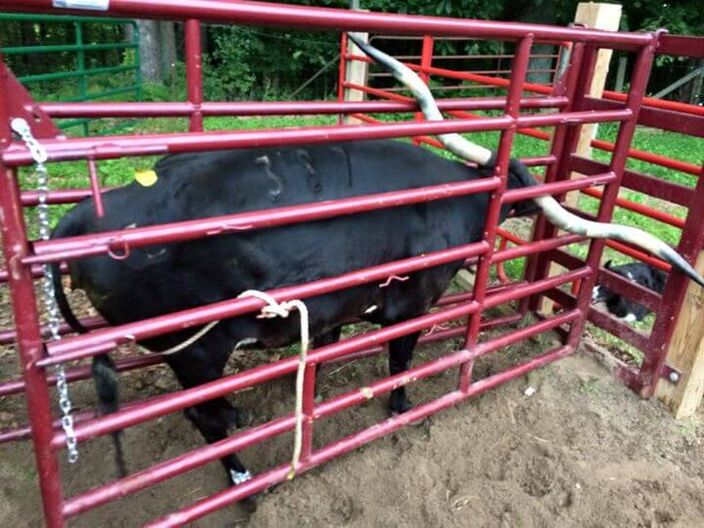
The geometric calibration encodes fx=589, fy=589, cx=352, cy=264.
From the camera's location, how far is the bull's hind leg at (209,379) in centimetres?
212

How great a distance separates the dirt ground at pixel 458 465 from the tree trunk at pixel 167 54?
31.3ft

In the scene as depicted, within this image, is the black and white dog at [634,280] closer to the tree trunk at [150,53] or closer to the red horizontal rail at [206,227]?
the red horizontal rail at [206,227]

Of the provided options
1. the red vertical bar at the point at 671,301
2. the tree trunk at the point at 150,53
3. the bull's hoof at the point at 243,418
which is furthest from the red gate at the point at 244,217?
the tree trunk at the point at 150,53

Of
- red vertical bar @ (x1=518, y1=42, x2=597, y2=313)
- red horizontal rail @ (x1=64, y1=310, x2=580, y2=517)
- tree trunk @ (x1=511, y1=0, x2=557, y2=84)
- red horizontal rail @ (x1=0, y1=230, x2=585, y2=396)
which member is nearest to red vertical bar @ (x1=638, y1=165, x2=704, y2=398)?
red horizontal rail @ (x1=0, y1=230, x2=585, y2=396)

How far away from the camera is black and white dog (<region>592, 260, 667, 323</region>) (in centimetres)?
441

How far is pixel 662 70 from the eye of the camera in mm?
14500

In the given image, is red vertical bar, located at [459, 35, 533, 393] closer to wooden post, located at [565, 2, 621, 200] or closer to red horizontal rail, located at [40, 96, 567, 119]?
red horizontal rail, located at [40, 96, 567, 119]

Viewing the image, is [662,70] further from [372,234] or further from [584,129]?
[372,234]

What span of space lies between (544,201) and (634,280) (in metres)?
2.10

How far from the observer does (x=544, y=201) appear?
105 inches

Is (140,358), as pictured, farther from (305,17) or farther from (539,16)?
(539,16)

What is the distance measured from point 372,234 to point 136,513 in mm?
1436

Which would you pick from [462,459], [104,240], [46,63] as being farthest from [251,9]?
[46,63]

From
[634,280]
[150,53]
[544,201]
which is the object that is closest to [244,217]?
[544,201]
